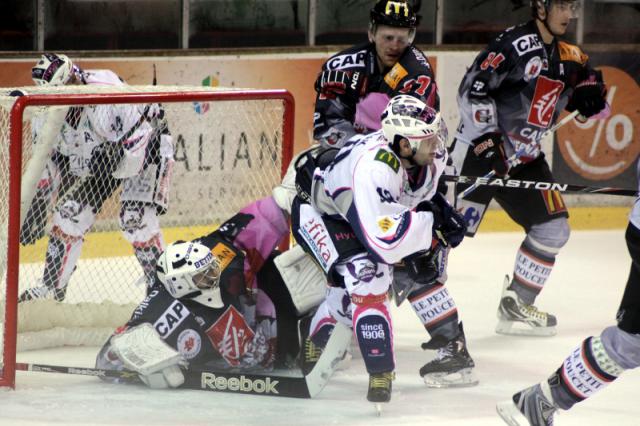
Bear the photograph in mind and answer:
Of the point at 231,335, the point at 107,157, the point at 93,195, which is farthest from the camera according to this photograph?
the point at 93,195

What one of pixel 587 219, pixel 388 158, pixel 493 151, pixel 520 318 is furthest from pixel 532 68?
pixel 587 219

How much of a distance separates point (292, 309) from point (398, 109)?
82 cm

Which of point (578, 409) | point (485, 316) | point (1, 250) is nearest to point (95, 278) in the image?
point (1, 250)

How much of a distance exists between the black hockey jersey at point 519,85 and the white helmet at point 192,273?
1342 millimetres

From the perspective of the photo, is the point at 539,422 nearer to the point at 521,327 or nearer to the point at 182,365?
the point at 182,365

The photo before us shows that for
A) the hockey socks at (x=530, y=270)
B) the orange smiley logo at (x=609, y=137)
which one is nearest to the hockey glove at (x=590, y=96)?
the hockey socks at (x=530, y=270)

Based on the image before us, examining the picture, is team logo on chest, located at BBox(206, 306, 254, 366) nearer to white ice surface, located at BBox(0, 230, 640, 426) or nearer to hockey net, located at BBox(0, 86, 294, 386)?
white ice surface, located at BBox(0, 230, 640, 426)

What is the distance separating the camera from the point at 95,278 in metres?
5.18

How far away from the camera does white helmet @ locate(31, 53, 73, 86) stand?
4926mm

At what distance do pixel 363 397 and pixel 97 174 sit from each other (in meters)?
1.46

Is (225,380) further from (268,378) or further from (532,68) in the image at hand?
(532,68)

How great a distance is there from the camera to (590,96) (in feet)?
16.8

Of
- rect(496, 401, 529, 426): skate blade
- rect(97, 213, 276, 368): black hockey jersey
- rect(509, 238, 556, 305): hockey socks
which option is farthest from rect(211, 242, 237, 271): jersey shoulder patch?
rect(509, 238, 556, 305): hockey socks

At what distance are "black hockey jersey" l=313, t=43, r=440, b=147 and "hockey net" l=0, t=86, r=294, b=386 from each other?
194 mm
